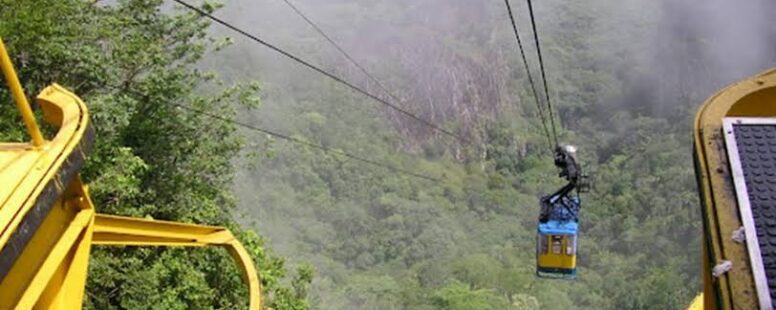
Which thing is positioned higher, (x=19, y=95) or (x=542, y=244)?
(x=542, y=244)

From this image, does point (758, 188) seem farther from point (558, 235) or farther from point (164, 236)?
point (558, 235)

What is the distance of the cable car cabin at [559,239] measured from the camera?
495 inches

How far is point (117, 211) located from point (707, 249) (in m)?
8.51

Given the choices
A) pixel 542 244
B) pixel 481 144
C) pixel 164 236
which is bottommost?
pixel 164 236

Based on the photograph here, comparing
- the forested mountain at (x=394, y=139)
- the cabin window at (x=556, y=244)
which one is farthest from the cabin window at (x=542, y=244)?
the forested mountain at (x=394, y=139)

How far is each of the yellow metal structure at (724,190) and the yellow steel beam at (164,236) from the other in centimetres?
210

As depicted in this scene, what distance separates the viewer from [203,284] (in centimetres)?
1063

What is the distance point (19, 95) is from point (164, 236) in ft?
5.06

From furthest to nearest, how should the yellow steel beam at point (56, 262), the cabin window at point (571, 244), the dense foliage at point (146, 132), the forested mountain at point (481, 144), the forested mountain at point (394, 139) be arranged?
the forested mountain at point (481, 144), the cabin window at point (571, 244), the forested mountain at point (394, 139), the dense foliage at point (146, 132), the yellow steel beam at point (56, 262)

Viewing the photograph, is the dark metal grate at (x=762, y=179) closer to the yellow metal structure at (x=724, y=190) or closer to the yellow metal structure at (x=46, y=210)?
the yellow metal structure at (x=724, y=190)

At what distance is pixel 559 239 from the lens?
1272cm

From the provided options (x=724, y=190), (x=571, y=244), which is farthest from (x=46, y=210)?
(x=571, y=244)

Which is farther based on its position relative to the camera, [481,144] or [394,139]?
[481,144]

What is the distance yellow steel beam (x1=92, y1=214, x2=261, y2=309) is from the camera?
2.74 metres
